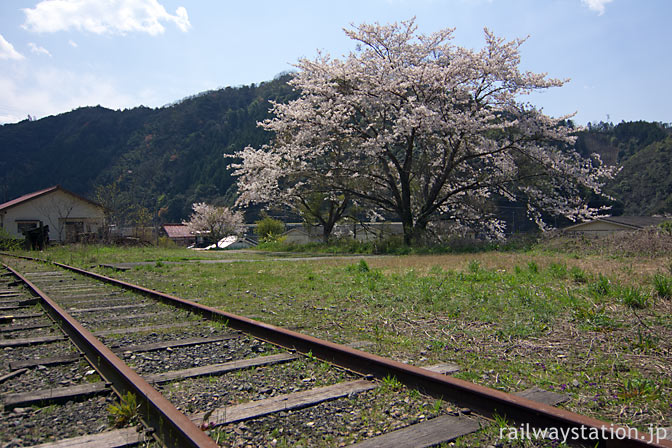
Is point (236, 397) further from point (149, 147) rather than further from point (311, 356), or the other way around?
point (149, 147)

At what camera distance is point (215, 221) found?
6369 cm

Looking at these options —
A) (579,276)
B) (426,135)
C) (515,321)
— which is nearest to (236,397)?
(515,321)

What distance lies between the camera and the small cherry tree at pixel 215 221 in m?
63.2

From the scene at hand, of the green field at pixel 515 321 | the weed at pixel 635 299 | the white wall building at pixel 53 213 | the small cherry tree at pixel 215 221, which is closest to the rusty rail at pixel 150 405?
the green field at pixel 515 321

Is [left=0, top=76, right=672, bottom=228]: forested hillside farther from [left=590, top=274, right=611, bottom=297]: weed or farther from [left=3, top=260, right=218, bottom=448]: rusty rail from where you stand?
[left=3, top=260, right=218, bottom=448]: rusty rail

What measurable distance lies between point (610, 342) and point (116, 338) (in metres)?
4.56

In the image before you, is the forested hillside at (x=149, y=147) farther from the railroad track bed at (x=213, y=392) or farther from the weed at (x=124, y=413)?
the weed at (x=124, y=413)

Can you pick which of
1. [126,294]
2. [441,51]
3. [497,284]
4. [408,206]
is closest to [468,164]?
[408,206]

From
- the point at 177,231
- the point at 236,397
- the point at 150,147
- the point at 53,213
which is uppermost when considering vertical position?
the point at 150,147

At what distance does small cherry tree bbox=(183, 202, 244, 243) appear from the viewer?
6316 centimetres

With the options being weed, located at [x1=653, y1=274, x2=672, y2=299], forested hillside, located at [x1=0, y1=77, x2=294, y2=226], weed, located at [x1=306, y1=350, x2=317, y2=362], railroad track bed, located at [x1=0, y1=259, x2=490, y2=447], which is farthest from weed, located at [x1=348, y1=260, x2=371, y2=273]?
forested hillside, located at [x1=0, y1=77, x2=294, y2=226]

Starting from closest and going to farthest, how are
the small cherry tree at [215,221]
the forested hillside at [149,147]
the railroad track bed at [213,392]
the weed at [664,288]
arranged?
the railroad track bed at [213,392] → the weed at [664,288] → the small cherry tree at [215,221] → the forested hillside at [149,147]

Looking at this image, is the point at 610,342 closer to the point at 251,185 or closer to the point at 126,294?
the point at 126,294

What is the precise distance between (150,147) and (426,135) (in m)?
101
